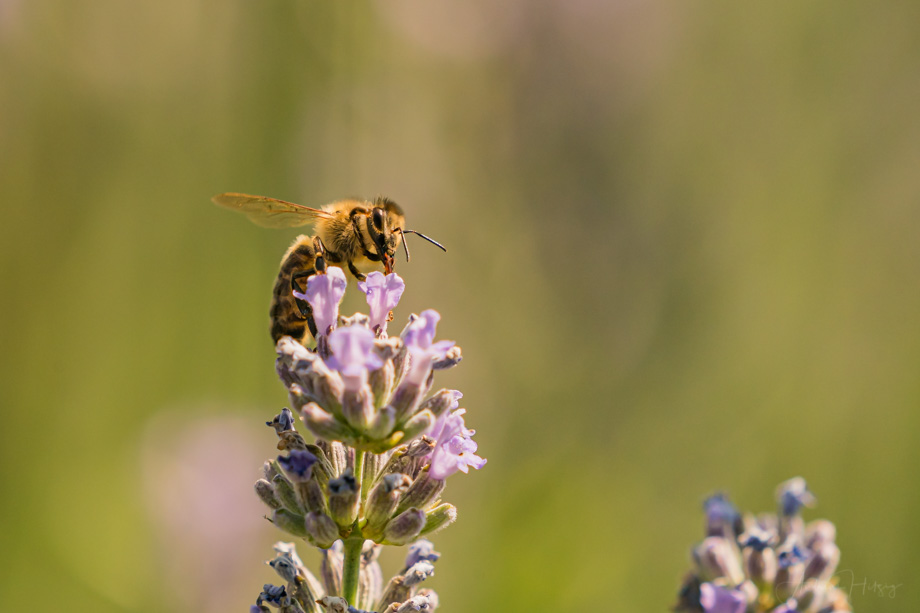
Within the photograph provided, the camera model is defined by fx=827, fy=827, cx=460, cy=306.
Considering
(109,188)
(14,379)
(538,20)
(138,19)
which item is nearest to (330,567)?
(14,379)

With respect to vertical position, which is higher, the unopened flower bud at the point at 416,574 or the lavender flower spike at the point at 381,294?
the lavender flower spike at the point at 381,294

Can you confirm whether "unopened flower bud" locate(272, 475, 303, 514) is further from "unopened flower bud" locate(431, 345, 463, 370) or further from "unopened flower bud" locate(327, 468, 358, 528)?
"unopened flower bud" locate(431, 345, 463, 370)

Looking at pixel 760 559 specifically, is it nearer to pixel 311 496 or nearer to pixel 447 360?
pixel 447 360

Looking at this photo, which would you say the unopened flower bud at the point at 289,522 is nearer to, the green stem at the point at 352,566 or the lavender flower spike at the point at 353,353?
the green stem at the point at 352,566

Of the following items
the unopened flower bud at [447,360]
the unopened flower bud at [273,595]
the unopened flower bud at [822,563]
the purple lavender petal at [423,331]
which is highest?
the purple lavender petal at [423,331]

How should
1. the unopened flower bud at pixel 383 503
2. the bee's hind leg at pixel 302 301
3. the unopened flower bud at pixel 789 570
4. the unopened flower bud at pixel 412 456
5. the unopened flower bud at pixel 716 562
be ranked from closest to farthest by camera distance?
the unopened flower bud at pixel 383 503
the unopened flower bud at pixel 412 456
the unopened flower bud at pixel 789 570
the unopened flower bud at pixel 716 562
the bee's hind leg at pixel 302 301

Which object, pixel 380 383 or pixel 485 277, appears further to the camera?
pixel 485 277

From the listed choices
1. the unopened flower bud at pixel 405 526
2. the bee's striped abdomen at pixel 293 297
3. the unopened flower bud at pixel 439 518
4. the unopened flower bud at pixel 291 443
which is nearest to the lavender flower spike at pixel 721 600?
the unopened flower bud at pixel 439 518

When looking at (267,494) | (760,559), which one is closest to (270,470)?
(267,494)
